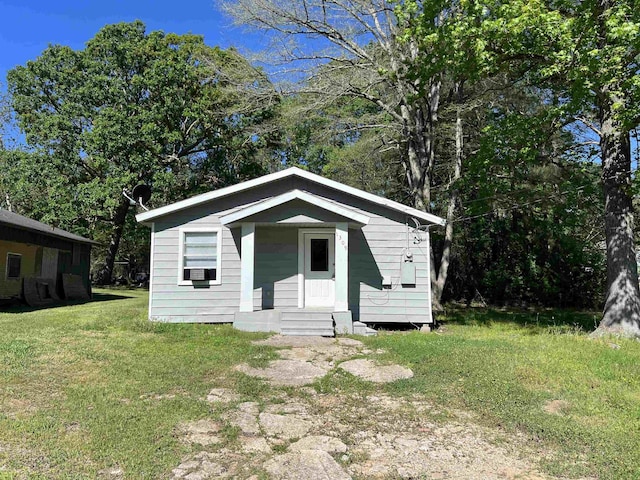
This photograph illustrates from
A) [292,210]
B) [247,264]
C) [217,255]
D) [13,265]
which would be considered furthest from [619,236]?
[13,265]

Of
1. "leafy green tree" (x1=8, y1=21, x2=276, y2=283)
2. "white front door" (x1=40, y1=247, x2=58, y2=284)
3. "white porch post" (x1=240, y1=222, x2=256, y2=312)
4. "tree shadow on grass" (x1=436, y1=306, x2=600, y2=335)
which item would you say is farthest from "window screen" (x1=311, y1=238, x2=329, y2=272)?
"leafy green tree" (x1=8, y1=21, x2=276, y2=283)

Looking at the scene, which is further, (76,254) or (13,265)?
(76,254)

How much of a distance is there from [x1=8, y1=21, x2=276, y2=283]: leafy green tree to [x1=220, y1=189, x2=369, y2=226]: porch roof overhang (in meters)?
12.1

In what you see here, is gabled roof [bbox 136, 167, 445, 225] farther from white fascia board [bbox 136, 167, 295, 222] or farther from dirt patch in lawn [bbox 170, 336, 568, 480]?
dirt patch in lawn [bbox 170, 336, 568, 480]

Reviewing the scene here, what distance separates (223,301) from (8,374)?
193 inches

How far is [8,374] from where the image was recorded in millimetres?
5852

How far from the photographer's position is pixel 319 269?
10734mm

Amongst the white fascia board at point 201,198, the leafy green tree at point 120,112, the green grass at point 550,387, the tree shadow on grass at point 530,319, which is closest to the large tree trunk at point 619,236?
the green grass at point 550,387

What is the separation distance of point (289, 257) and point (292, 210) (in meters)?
1.17

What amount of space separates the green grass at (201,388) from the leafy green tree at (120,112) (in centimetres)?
1398

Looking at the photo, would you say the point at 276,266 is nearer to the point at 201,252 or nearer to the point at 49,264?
the point at 201,252

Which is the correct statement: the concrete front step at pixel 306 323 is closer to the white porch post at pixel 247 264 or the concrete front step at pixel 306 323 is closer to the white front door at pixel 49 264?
the white porch post at pixel 247 264

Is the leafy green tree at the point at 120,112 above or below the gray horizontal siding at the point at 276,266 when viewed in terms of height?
above

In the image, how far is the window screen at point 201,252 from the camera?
10500 millimetres
